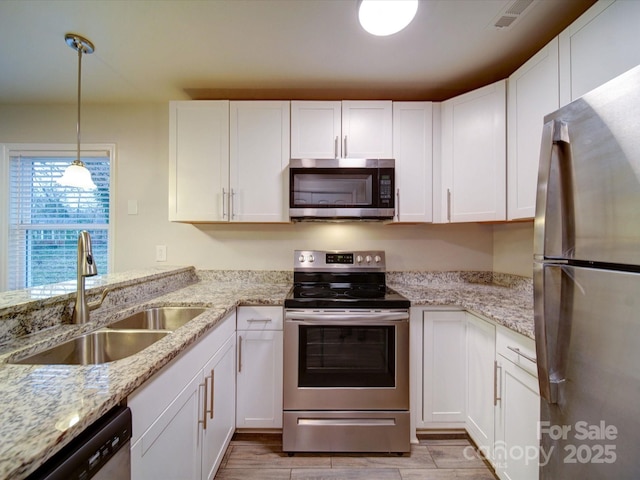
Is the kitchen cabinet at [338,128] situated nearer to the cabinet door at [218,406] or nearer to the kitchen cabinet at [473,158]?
the kitchen cabinet at [473,158]

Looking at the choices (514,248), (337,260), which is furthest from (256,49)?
(514,248)

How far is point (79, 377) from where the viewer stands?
0.73 meters

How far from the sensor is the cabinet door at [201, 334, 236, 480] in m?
1.26

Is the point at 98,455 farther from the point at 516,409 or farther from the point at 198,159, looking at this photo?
the point at 198,159

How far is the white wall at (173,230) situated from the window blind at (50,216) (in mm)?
170

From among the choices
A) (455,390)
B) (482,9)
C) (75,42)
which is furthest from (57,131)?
(455,390)

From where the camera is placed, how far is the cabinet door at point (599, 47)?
102cm

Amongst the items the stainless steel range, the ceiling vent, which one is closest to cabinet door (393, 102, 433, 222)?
the ceiling vent

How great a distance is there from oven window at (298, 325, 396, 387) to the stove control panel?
2.00ft

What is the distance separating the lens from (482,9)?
1381mm

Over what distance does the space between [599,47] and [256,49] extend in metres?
1.72

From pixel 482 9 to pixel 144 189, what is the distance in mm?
2703

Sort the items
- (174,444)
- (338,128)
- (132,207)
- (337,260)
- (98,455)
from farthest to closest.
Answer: (132,207)
(337,260)
(338,128)
(174,444)
(98,455)

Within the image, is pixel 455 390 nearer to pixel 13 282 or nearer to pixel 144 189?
pixel 144 189
